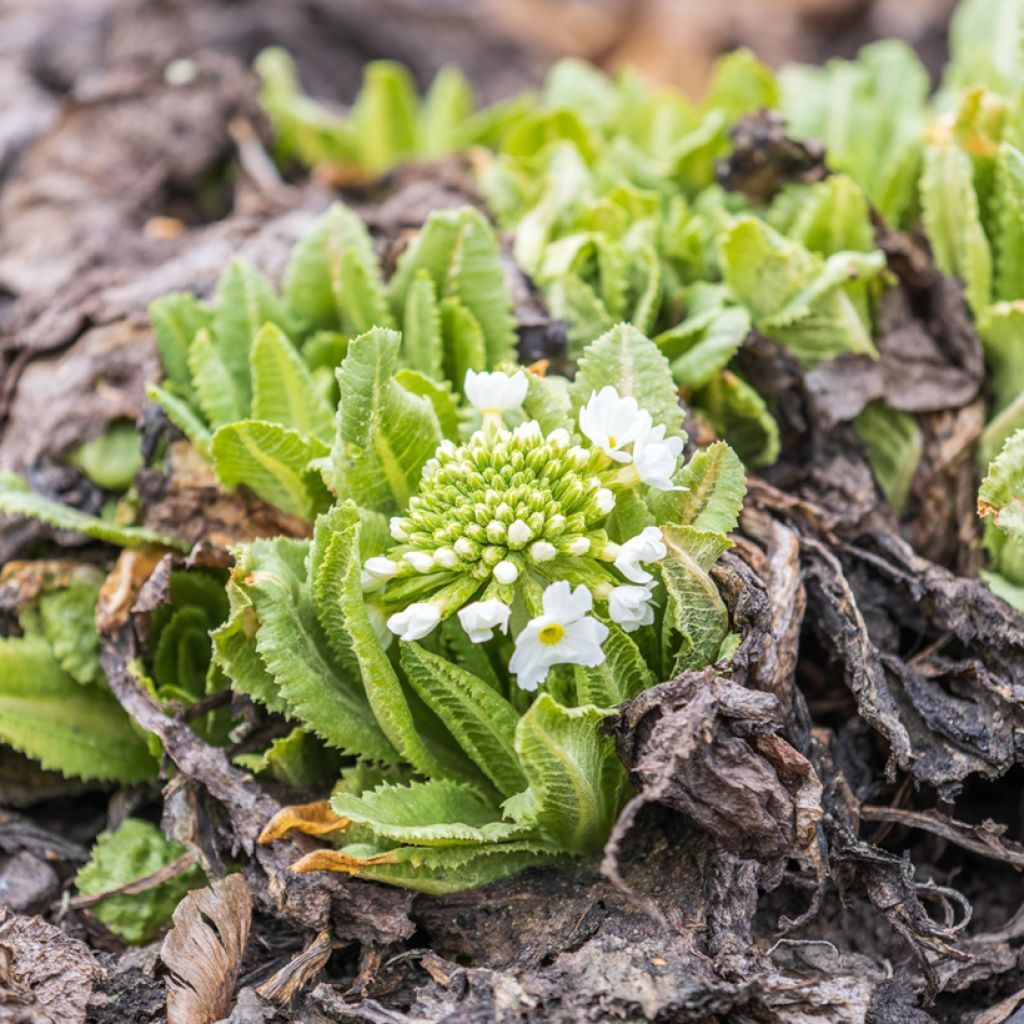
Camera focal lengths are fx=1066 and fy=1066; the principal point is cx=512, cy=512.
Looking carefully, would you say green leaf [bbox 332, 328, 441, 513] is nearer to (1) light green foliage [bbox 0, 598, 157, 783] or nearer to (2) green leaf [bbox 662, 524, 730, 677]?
(2) green leaf [bbox 662, 524, 730, 677]

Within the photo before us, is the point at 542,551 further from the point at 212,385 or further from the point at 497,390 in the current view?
the point at 212,385

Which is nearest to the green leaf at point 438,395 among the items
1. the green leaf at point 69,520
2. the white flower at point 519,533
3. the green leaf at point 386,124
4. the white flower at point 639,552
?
the white flower at point 519,533

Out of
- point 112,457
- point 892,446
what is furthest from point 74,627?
point 892,446

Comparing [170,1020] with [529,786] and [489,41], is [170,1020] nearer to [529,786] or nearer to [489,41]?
[529,786]

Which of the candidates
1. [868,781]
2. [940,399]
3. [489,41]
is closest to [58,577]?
[868,781]

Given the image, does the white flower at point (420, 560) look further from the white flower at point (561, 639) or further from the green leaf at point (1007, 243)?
the green leaf at point (1007, 243)

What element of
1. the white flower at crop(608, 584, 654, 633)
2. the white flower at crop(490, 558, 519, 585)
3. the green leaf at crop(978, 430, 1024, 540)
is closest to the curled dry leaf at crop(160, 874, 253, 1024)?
the white flower at crop(490, 558, 519, 585)
